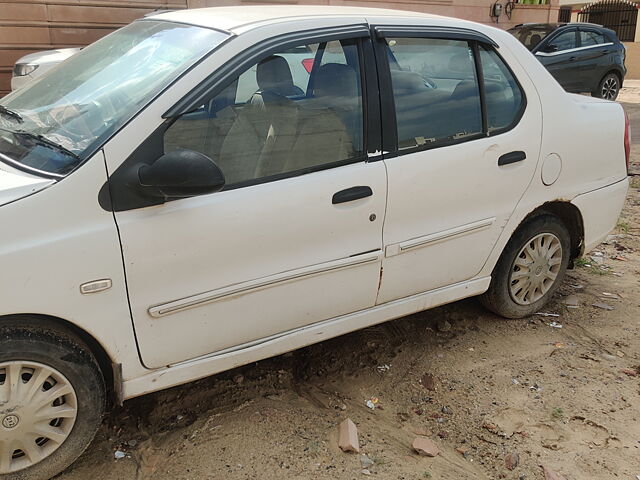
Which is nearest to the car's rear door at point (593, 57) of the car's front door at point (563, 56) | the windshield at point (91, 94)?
the car's front door at point (563, 56)

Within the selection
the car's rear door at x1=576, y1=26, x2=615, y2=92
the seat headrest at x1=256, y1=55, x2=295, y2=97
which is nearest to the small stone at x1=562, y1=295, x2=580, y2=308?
the seat headrest at x1=256, y1=55, x2=295, y2=97

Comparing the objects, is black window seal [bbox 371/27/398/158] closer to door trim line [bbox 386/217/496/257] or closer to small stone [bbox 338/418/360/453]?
door trim line [bbox 386/217/496/257]

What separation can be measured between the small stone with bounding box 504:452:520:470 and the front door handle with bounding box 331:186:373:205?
1.32 meters

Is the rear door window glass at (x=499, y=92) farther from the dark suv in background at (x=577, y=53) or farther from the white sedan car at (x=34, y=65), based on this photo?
the dark suv in background at (x=577, y=53)

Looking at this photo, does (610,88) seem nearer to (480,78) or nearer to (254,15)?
(480,78)

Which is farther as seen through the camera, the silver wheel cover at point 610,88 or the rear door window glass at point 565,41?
the silver wheel cover at point 610,88

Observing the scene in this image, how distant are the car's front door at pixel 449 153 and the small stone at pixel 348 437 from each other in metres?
0.65

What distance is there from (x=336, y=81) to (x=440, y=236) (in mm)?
951

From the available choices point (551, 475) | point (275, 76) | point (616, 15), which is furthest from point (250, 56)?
point (616, 15)

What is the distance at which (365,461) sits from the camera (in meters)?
2.88

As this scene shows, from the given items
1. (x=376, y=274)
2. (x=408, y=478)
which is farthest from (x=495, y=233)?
(x=408, y=478)

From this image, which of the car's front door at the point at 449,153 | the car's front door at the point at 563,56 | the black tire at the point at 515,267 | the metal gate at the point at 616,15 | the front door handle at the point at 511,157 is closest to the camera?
the car's front door at the point at 449,153

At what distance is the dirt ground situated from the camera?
2.86 m

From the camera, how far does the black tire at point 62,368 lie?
242 cm
